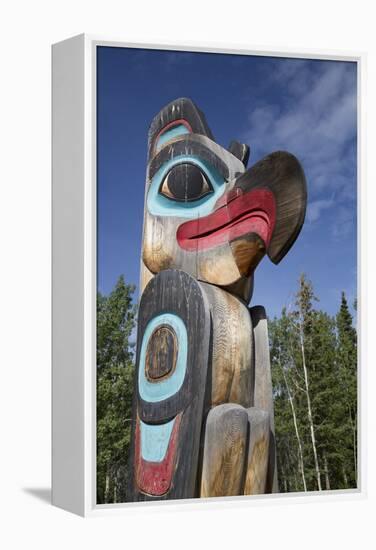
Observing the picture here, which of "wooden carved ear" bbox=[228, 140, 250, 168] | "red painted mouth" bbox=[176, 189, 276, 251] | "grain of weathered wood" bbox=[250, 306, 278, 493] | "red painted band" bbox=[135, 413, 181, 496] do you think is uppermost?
"wooden carved ear" bbox=[228, 140, 250, 168]

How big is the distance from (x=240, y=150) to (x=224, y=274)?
4.01 feet

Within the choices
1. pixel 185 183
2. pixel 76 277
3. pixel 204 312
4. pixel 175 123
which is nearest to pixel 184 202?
pixel 185 183

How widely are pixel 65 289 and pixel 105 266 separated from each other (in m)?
0.45

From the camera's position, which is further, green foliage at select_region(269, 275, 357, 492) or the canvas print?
green foliage at select_region(269, 275, 357, 492)

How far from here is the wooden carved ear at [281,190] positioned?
12703mm

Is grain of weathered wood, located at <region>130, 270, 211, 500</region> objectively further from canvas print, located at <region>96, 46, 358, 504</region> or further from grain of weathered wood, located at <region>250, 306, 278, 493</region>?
grain of weathered wood, located at <region>250, 306, 278, 493</region>

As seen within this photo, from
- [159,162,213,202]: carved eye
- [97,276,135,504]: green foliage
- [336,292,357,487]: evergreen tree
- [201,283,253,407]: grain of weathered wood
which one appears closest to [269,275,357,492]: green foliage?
[336,292,357,487]: evergreen tree

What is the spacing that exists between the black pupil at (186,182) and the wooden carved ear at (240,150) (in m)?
0.43

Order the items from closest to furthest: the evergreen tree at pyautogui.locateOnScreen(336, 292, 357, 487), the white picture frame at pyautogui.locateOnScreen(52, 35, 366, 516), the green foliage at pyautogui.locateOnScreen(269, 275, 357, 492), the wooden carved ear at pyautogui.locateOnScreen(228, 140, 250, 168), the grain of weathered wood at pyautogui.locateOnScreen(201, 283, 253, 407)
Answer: the white picture frame at pyautogui.locateOnScreen(52, 35, 366, 516) → the grain of weathered wood at pyautogui.locateOnScreen(201, 283, 253, 407) → the wooden carved ear at pyautogui.locateOnScreen(228, 140, 250, 168) → the green foliage at pyautogui.locateOnScreen(269, 275, 357, 492) → the evergreen tree at pyautogui.locateOnScreen(336, 292, 357, 487)

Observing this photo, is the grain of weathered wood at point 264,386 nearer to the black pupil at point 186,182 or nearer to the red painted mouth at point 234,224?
the red painted mouth at point 234,224

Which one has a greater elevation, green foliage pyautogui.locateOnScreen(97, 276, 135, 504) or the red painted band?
green foliage pyautogui.locateOnScreen(97, 276, 135, 504)

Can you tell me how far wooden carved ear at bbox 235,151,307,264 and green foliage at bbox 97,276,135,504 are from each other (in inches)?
58.3

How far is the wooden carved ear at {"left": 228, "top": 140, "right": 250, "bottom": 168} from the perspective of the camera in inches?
510

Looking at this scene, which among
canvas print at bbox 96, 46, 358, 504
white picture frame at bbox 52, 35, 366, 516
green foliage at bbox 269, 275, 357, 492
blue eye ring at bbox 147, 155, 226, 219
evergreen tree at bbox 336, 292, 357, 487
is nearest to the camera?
white picture frame at bbox 52, 35, 366, 516
